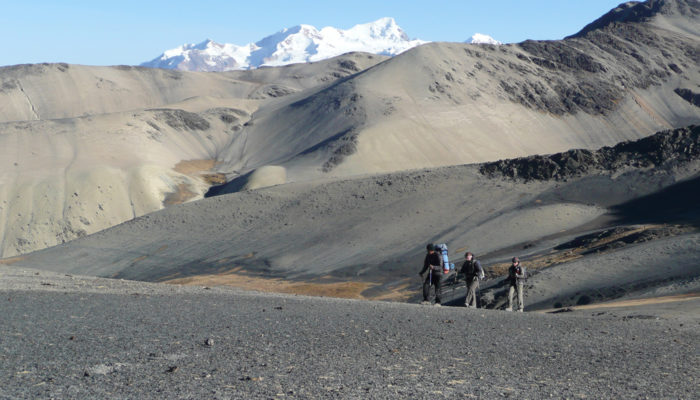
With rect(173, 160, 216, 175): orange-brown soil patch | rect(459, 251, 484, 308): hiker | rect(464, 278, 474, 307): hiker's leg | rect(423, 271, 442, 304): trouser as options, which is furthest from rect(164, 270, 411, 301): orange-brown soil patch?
rect(173, 160, 216, 175): orange-brown soil patch

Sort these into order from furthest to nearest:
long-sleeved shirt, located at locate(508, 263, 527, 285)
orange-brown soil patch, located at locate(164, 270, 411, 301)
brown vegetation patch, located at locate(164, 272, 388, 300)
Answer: brown vegetation patch, located at locate(164, 272, 388, 300) → orange-brown soil patch, located at locate(164, 270, 411, 301) → long-sleeved shirt, located at locate(508, 263, 527, 285)

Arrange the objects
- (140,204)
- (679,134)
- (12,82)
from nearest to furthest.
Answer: (679,134) < (140,204) < (12,82)

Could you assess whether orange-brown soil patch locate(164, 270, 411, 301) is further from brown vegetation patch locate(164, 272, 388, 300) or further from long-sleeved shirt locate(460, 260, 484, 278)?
long-sleeved shirt locate(460, 260, 484, 278)

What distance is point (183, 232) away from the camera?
5225 cm

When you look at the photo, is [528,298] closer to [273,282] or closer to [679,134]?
[273,282]

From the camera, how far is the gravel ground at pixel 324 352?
741cm

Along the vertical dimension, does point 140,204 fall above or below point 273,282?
above

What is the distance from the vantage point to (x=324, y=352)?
9281 millimetres

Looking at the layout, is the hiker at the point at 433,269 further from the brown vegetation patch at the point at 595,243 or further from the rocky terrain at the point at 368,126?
the rocky terrain at the point at 368,126

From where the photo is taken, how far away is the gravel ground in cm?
741

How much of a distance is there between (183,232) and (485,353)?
44932mm

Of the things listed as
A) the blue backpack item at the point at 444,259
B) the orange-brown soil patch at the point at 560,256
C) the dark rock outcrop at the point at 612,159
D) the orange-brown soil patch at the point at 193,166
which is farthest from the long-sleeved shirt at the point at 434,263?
the orange-brown soil patch at the point at 193,166

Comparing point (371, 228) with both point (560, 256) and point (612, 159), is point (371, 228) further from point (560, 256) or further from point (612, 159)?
point (612, 159)

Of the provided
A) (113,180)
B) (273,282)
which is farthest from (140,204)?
(273,282)
